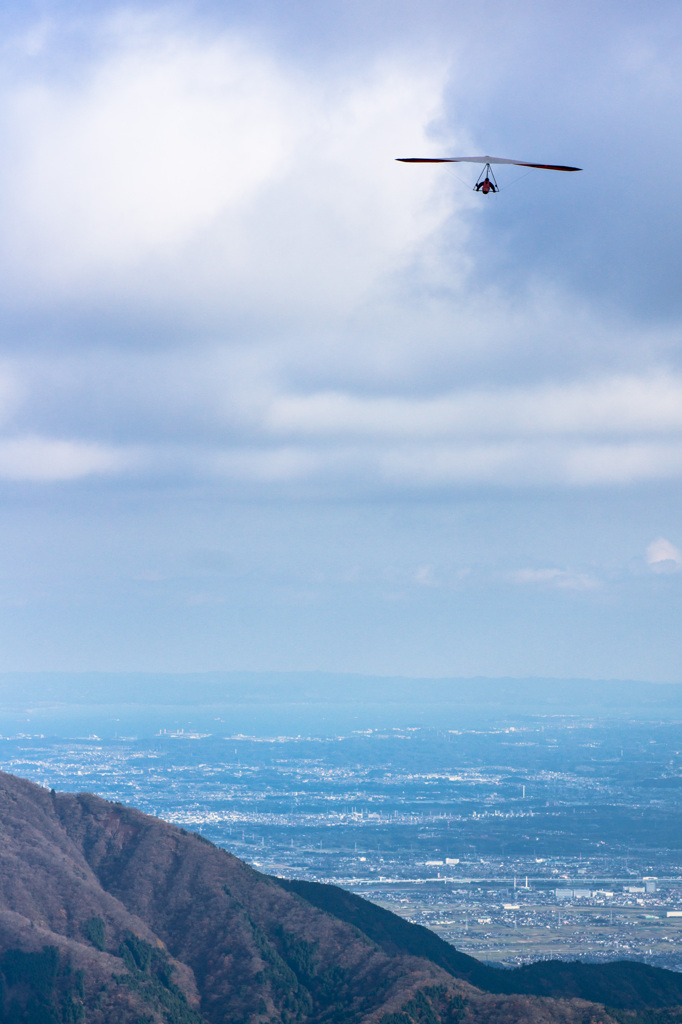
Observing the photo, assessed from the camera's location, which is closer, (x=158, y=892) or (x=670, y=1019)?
(x=670, y=1019)

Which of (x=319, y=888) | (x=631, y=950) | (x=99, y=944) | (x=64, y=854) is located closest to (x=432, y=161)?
(x=99, y=944)

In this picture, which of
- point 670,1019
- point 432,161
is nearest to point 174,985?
point 670,1019

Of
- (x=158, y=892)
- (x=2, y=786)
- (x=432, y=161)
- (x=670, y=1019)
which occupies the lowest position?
(x=670, y=1019)

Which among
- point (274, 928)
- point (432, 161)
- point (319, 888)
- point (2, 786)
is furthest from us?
point (319, 888)

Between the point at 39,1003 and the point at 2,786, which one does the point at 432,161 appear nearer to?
the point at 39,1003

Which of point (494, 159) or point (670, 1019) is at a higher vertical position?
point (494, 159)

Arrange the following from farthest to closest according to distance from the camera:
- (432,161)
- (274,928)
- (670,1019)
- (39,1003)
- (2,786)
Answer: (2,786)
(274,928)
(670,1019)
(39,1003)
(432,161)
